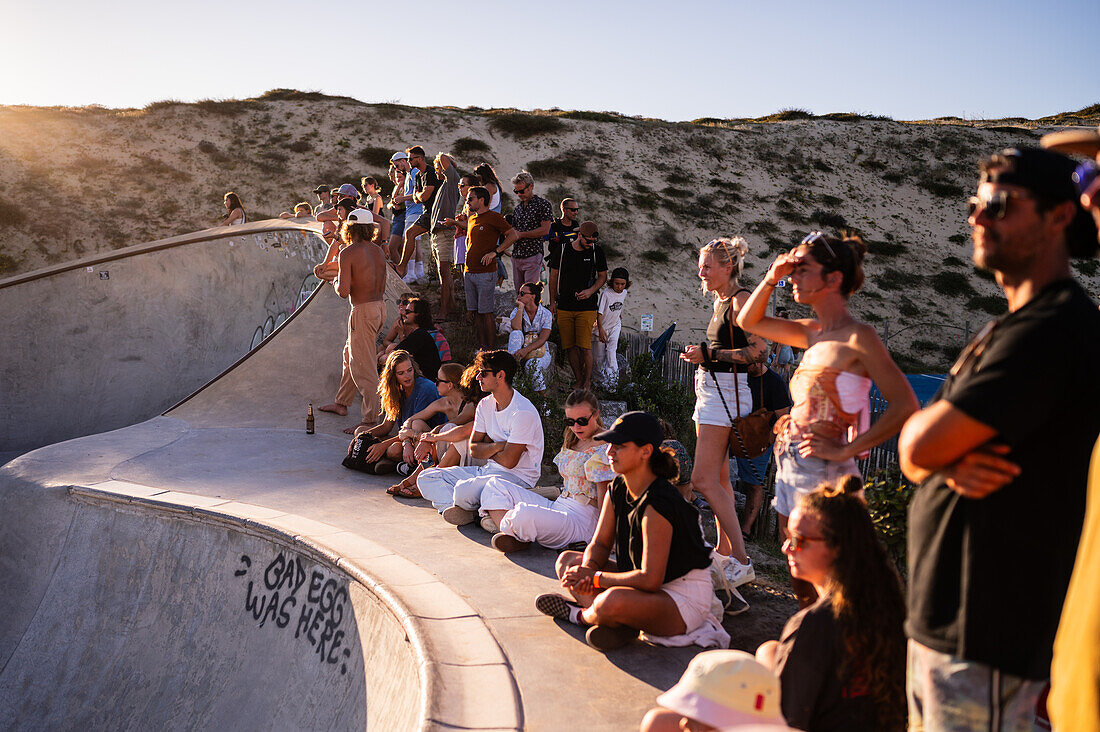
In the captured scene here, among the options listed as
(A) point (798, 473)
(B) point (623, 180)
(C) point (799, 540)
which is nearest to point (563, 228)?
(A) point (798, 473)

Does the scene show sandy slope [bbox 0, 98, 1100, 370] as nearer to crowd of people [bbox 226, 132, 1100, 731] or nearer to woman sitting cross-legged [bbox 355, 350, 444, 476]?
woman sitting cross-legged [bbox 355, 350, 444, 476]

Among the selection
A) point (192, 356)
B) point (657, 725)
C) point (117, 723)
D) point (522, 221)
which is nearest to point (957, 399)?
point (657, 725)

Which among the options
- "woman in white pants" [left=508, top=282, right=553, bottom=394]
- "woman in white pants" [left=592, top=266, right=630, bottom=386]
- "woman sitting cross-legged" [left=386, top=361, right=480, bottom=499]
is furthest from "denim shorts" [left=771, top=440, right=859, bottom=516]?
"woman in white pants" [left=592, top=266, right=630, bottom=386]

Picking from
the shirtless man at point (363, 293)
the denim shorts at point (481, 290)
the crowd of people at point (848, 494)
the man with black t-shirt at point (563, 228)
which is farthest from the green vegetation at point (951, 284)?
the shirtless man at point (363, 293)

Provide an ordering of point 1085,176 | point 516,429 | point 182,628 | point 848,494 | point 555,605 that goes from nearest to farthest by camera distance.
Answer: point 1085,176 → point 848,494 → point 555,605 → point 182,628 → point 516,429

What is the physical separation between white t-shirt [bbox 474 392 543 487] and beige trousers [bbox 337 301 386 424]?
2.99 meters

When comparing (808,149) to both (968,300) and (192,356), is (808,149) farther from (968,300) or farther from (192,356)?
(192,356)

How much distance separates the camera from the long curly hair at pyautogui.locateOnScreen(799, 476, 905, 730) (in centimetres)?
252

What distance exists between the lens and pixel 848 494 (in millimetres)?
2723

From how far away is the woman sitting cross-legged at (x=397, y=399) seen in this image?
8203mm

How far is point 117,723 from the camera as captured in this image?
5.66 meters

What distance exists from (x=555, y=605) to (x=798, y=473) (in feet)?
5.34

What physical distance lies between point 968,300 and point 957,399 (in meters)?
37.9

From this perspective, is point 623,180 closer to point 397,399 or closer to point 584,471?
point 397,399
